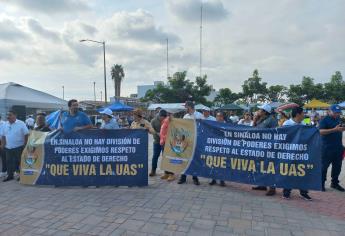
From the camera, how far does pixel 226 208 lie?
17.6 ft

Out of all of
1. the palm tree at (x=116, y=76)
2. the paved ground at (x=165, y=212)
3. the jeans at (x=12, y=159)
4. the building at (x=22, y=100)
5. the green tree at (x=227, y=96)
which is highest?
the palm tree at (x=116, y=76)

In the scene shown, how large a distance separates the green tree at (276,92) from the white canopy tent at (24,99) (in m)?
37.2

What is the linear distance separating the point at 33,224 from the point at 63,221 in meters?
0.40

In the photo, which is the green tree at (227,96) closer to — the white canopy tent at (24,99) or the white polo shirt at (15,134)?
the white canopy tent at (24,99)

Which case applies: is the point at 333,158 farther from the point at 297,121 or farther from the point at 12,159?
the point at 12,159

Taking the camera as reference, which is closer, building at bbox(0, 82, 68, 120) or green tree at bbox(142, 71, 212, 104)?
building at bbox(0, 82, 68, 120)

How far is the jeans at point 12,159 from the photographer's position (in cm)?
772

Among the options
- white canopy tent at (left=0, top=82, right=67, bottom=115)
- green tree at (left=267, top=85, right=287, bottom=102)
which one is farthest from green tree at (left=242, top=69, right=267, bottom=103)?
white canopy tent at (left=0, top=82, right=67, bottom=115)

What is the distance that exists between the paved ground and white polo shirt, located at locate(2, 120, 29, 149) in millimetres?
1453

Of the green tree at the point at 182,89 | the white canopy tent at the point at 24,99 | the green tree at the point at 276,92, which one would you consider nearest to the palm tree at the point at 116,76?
the green tree at the point at 182,89

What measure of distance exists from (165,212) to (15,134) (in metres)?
4.61

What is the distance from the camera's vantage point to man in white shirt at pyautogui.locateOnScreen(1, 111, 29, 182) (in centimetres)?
778

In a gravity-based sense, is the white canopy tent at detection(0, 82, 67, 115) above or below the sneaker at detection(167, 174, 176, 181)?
above

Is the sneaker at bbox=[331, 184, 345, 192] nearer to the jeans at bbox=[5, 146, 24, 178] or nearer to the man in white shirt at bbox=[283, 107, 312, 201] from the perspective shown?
the man in white shirt at bbox=[283, 107, 312, 201]
